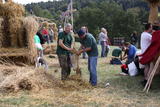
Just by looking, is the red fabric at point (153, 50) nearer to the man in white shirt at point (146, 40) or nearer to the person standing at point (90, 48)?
the man in white shirt at point (146, 40)

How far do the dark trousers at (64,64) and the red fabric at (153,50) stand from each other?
6.82 feet

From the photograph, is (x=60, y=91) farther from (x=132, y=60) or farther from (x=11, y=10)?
(x=11, y=10)

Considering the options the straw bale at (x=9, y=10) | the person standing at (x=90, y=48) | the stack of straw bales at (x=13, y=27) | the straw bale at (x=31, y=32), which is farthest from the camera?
the straw bale at (x=9, y=10)

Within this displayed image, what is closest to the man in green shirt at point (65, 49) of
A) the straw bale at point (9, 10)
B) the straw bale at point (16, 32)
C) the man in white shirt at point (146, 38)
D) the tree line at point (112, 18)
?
the man in white shirt at point (146, 38)

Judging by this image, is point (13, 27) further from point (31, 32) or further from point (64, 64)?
point (64, 64)

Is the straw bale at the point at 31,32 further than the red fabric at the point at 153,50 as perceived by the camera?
Yes

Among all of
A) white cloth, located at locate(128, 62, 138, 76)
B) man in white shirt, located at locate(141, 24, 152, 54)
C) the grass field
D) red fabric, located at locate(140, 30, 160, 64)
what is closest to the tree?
white cloth, located at locate(128, 62, 138, 76)

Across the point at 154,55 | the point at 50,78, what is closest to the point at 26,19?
the point at 50,78

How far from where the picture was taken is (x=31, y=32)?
10781 mm

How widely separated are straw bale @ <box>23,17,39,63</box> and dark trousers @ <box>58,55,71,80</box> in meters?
2.29

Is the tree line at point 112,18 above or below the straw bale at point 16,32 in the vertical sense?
below

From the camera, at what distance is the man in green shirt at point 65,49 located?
8312 millimetres

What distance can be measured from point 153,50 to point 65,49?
2.33 m

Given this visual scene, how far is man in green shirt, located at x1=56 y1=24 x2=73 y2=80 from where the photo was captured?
27.3 ft
